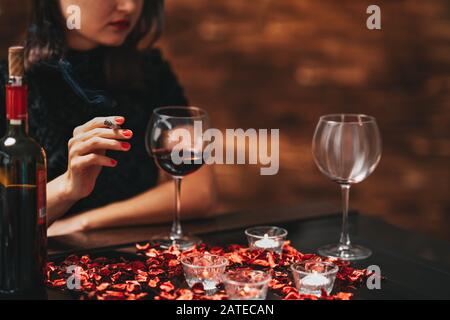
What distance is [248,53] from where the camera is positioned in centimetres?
279

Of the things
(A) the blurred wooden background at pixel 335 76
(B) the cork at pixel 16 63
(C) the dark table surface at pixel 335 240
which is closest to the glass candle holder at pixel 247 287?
(C) the dark table surface at pixel 335 240

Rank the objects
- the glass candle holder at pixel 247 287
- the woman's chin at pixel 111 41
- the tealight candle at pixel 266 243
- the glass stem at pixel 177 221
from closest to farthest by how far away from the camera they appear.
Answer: the glass candle holder at pixel 247 287 < the tealight candle at pixel 266 243 < the glass stem at pixel 177 221 < the woman's chin at pixel 111 41

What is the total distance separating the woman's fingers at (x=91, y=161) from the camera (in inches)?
47.7

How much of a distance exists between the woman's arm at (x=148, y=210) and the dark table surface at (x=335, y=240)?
0.23 ft

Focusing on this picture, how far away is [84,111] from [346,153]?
0.46 meters

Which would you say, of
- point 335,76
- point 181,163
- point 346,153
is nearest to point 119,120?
point 181,163

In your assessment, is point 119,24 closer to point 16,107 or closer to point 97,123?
point 97,123

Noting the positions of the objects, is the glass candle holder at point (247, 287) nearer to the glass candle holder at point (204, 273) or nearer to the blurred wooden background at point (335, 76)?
the glass candle holder at point (204, 273)

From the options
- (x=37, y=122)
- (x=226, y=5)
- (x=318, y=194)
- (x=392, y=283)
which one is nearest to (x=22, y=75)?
(x=37, y=122)

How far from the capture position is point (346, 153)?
4.15ft

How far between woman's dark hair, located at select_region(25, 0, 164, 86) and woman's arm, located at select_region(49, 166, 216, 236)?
0.25m

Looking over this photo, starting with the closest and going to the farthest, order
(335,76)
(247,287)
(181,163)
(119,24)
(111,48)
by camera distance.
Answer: (247,287) < (181,163) < (119,24) < (111,48) < (335,76)

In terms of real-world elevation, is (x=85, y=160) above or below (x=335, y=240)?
above

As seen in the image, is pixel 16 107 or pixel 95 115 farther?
pixel 95 115
